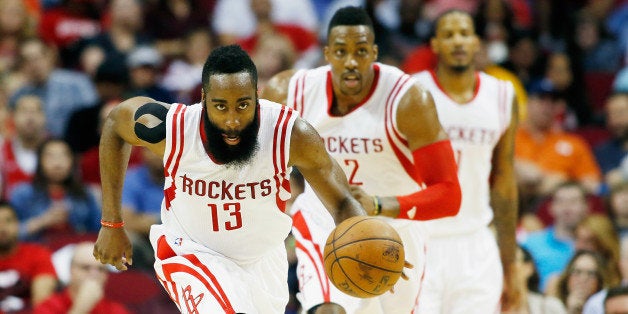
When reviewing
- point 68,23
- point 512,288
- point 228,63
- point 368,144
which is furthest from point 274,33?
point 228,63

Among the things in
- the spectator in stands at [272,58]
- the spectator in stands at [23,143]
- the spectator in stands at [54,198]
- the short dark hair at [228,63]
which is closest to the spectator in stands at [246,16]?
the spectator in stands at [272,58]

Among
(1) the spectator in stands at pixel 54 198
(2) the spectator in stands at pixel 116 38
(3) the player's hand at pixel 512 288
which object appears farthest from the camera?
(2) the spectator in stands at pixel 116 38

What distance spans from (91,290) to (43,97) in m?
3.78

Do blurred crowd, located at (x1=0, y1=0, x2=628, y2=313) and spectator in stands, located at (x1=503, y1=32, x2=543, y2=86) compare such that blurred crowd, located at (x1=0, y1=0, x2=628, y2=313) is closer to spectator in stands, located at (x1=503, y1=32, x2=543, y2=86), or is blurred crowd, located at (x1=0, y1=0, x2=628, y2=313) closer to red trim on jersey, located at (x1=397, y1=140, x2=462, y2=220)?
spectator in stands, located at (x1=503, y1=32, x2=543, y2=86)

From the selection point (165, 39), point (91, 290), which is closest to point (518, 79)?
point (165, 39)

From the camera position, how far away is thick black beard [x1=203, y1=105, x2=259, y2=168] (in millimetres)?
5535

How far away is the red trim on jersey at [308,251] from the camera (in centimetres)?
652

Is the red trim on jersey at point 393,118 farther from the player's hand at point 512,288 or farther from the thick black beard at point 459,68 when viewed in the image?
the player's hand at point 512,288

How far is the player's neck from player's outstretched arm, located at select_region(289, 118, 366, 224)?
235 centimetres

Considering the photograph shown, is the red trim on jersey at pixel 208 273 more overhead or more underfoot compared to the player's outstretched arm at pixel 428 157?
more underfoot

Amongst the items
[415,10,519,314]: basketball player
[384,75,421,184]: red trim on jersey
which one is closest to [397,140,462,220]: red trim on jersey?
[384,75,421,184]: red trim on jersey

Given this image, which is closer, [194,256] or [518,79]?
[194,256]

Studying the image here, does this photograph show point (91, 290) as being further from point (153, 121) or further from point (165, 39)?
point (165, 39)

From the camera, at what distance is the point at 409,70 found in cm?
1248
